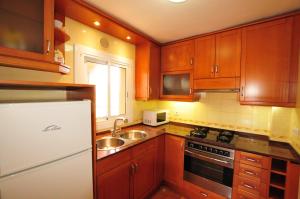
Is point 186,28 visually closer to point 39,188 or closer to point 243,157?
point 243,157

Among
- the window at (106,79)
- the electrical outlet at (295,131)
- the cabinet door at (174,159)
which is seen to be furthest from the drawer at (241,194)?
the window at (106,79)

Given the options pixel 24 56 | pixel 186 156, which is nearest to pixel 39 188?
pixel 24 56

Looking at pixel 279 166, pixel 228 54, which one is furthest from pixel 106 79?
pixel 279 166

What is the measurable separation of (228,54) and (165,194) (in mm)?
2207

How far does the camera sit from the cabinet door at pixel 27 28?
987 millimetres

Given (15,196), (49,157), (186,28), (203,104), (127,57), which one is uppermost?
(186,28)

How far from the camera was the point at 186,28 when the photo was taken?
6.61 ft

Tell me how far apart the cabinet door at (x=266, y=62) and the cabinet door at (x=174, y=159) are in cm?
106

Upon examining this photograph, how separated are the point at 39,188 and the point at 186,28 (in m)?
2.23

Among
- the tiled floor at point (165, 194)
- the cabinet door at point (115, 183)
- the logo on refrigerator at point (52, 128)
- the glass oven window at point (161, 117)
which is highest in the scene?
the logo on refrigerator at point (52, 128)

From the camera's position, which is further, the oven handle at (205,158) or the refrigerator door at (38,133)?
the oven handle at (205,158)

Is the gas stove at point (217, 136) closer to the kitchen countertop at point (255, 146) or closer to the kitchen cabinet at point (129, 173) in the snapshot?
the kitchen countertop at point (255, 146)

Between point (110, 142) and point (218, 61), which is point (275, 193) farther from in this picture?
point (110, 142)

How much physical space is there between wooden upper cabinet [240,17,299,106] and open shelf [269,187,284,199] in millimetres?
953
